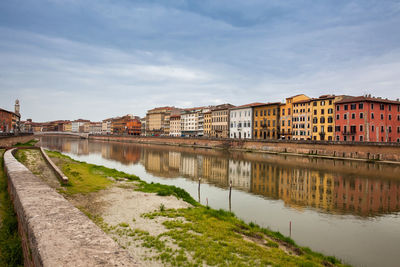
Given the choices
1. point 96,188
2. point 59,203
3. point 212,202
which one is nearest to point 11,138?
point 96,188

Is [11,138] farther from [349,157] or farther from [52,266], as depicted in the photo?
[349,157]

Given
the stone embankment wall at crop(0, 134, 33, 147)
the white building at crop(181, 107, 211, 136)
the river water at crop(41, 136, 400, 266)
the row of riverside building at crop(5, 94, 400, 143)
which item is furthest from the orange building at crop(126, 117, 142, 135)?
the river water at crop(41, 136, 400, 266)

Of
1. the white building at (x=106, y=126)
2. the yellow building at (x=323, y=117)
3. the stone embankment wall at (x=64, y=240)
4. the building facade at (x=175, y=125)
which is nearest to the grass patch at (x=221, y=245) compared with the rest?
the stone embankment wall at (x=64, y=240)

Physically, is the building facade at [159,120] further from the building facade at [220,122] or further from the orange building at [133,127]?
the building facade at [220,122]

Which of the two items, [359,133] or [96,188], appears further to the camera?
[359,133]

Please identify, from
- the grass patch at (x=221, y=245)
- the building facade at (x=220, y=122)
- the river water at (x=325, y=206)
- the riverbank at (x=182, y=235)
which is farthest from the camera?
the building facade at (x=220, y=122)

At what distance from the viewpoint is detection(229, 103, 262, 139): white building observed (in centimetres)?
7738

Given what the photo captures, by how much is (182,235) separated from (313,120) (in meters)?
58.0

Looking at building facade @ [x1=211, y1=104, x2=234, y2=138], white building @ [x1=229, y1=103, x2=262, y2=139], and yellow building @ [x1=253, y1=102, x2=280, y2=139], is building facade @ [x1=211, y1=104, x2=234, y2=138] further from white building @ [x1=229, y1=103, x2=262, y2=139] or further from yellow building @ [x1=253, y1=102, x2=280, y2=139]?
yellow building @ [x1=253, y1=102, x2=280, y2=139]

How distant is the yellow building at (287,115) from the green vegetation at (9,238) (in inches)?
2490

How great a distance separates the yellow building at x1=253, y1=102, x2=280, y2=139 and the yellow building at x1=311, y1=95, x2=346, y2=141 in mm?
10988

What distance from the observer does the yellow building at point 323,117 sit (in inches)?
2206

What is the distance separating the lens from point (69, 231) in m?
4.59

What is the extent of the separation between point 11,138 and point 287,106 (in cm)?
6175
